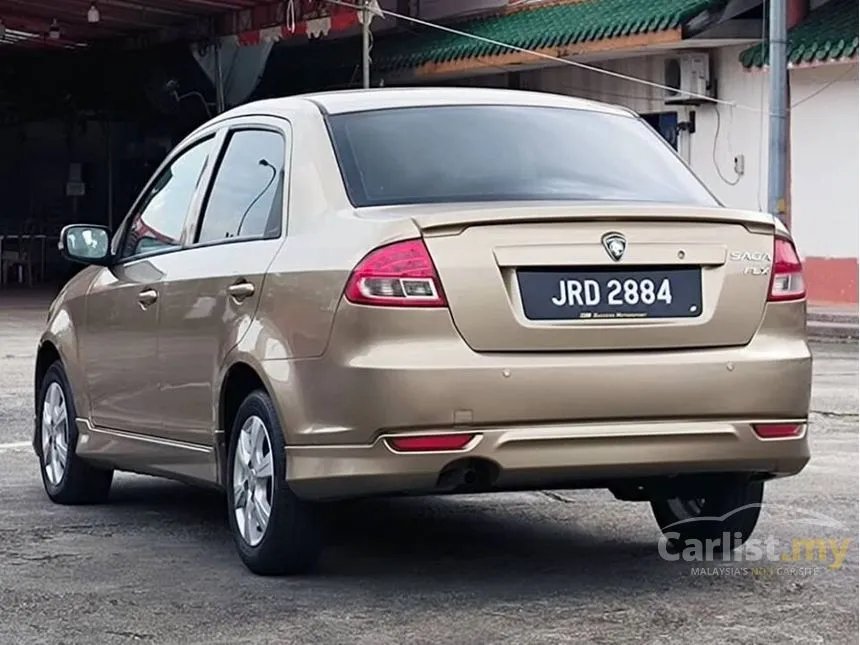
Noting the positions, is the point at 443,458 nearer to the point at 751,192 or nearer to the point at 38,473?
the point at 38,473

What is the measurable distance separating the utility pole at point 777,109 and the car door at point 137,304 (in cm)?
1543

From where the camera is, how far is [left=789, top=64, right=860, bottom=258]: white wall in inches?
934

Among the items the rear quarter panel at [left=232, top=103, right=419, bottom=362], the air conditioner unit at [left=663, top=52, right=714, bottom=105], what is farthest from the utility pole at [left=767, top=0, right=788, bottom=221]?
the rear quarter panel at [left=232, top=103, right=419, bottom=362]

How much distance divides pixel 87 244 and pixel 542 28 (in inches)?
796

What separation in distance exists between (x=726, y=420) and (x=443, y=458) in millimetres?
912

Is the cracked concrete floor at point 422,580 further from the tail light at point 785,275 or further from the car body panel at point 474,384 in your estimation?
the tail light at point 785,275

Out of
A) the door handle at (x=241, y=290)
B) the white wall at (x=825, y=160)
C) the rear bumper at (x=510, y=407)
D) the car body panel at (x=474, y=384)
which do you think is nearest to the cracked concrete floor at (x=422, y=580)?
the rear bumper at (x=510, y=407)

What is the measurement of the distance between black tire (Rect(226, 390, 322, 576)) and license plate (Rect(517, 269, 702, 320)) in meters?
0.95

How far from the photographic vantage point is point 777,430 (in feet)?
19.5

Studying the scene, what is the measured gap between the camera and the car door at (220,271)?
639cm

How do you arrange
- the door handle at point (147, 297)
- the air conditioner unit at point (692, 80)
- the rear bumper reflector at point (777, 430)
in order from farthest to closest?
the air conditioner unit at point (692, 80) → the door handle at point (147, 297) → the rear bumper reflector at point (777, 430)

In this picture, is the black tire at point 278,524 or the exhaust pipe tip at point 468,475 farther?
the black tire at point 278,524

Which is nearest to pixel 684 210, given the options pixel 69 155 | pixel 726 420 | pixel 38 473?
pixel 726 420

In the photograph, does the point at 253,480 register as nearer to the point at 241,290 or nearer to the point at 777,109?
the point at 241,290
